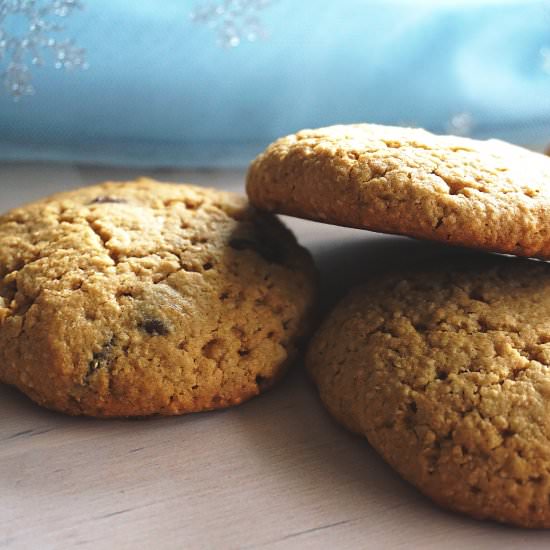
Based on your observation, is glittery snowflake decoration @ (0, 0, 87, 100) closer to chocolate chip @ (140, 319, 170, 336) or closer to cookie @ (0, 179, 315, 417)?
cookie @ (0, 179, 315, 417)

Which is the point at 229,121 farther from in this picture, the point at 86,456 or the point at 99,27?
the point at 86,456

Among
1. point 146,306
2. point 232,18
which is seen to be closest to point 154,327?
point 146,306

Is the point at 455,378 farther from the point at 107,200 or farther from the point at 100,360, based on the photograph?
the point at 107,200

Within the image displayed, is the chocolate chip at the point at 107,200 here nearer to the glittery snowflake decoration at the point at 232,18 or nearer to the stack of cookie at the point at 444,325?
the stack of cookie at the point at 444,325

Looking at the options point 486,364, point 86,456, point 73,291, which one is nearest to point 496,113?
point 486,364

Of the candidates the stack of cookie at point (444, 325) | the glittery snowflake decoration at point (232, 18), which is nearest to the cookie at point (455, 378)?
the stack of cookie at point (444, 325)

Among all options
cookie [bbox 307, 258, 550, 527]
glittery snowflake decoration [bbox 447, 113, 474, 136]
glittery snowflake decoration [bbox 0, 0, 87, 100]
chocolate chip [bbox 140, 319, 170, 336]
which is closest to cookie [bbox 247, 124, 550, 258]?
cookie [bbox 307, 258, 550, 527]
